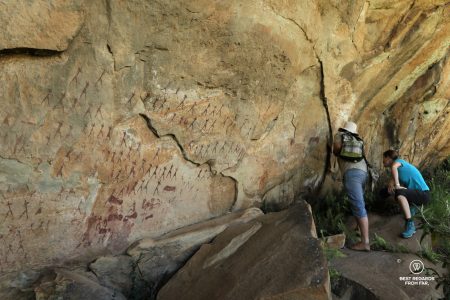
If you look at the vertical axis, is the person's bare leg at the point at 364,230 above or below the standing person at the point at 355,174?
below

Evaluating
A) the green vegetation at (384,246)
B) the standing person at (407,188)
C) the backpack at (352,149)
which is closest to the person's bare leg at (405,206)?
the standing person at (407,188)

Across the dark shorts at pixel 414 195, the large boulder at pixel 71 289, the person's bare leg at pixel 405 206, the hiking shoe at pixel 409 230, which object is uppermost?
the dark shorts at pixel 414 195

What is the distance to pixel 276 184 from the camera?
4.05 metres

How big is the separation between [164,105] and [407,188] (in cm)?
286

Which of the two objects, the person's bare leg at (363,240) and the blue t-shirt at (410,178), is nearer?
the person's bare leg at (363,240)

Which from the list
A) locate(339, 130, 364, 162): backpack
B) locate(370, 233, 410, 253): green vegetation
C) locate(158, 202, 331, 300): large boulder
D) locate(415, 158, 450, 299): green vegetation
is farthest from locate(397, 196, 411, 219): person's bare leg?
locate(158, 202, 331, 300): large boulder

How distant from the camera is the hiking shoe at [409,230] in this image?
400cm

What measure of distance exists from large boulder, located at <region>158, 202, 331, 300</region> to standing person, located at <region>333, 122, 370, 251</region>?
1265 millimetres

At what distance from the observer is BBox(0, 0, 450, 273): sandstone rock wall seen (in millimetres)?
2439

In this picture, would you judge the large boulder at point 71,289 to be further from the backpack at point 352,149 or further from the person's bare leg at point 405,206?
the person's bare leg at point 405,206

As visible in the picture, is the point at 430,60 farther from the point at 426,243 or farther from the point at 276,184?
the point at 276,184

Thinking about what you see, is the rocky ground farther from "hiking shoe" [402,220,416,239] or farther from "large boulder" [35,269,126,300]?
"large boulder" [35,269,126,300]

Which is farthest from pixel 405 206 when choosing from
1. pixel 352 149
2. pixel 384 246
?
pixel 352 149

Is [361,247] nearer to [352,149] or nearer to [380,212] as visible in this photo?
[352,149]
